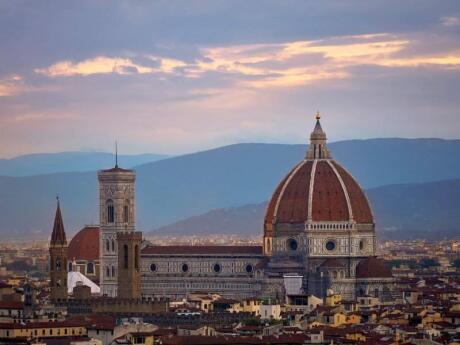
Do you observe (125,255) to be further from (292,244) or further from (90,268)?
(90,268)

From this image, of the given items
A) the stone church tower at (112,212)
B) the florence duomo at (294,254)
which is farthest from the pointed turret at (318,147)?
→ the stone church tower at (112,212)

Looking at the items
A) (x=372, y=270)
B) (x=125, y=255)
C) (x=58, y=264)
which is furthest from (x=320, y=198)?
(x=58, y=264)

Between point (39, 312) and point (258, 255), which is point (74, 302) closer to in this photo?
point (39, 312)

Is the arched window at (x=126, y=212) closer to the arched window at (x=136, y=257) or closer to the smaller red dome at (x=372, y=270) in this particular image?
the arched window at (x=136, y=257)

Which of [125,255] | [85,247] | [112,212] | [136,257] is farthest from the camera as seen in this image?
[85,247]

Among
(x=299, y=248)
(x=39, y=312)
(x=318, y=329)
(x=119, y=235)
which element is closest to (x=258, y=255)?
(x=299, y=248)

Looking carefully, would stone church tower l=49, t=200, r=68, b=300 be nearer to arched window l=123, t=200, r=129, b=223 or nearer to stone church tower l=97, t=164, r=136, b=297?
stone church tower l=97, t=164, r=136, b=297

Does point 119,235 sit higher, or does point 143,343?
point 119,235
